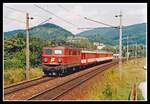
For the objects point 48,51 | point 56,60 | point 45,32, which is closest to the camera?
point 56,60

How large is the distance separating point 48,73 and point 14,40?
490 cm

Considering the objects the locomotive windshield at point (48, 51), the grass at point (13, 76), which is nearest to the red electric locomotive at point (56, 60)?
the locomotive windshield at point (48, 51)

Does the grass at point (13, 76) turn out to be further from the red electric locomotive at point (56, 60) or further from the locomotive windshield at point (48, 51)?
the locomotive windshield at point (48, 51)

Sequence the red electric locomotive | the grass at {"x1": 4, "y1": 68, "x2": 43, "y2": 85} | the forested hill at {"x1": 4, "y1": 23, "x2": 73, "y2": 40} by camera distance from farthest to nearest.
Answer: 1. the forested hill at {"x1": 4, "y1": 23, "x2": 73, "y2": 40}
2. the red electric locomotive
3. the grass at {"x1": 4, "y1": 68, "x2": 43, "y2": 85}

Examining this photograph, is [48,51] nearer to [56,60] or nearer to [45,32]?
A: [56,60]

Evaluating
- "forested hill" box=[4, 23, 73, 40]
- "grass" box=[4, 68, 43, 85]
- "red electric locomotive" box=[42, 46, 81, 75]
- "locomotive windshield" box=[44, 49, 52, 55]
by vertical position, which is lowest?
"grass" box=[4, 68, 43, 85]

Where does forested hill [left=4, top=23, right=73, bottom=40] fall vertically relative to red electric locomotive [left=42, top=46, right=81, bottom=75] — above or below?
above

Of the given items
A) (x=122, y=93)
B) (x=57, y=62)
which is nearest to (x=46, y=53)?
(x=57, y=62)

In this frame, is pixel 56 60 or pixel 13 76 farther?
pixel 56 60

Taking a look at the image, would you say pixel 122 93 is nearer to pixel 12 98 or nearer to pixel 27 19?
pixel 12 98

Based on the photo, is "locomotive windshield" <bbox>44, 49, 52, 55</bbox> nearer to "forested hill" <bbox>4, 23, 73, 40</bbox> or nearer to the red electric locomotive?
the red electric locomotive

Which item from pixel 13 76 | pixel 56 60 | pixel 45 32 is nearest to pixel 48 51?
pixel 56 60

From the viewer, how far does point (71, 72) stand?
3134cm

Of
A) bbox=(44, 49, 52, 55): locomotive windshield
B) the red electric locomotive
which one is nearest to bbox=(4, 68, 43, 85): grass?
the red electric locomotive
